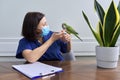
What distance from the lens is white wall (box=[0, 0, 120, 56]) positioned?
2311mm

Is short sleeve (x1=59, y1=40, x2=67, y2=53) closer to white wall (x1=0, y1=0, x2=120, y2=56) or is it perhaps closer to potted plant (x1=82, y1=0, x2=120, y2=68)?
white wall (x1=0, y1=0, x2=120, y2=56)

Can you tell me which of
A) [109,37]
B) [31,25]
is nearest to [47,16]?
[31,25]

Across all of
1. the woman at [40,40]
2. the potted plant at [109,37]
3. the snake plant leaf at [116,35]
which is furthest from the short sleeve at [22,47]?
the snake plant leaf at [116,35]

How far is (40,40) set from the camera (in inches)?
74.5

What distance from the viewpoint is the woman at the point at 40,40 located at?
170cm

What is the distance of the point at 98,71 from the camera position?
136 cm

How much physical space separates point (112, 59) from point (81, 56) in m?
1.02

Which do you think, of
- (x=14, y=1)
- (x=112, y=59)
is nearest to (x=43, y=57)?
(x=112, y=59)

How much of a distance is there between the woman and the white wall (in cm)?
44

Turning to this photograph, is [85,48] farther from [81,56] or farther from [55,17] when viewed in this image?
[55,17]

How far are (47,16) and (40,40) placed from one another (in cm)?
51

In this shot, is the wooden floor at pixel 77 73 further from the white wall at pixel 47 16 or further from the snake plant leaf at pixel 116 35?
the white wall at pixel 47 16

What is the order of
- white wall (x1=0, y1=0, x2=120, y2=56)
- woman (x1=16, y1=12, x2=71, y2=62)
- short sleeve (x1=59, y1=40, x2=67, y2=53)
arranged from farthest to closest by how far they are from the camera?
white wall (x1=0, y1=0, x2=120, y2=56), short sleeve (x1=59, y1=40, x2=67, y2=53), woman (x1=16, y1=12, x2=71, y2=62)

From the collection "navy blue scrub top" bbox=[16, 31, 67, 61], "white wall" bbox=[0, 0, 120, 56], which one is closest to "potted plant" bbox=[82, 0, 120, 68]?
"navy blue scrub top" bbox=[16, 31, 67, 61]
